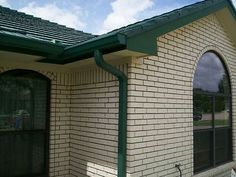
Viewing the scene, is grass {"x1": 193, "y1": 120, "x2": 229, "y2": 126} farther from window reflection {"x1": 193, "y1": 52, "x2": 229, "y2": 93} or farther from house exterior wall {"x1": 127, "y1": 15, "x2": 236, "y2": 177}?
window reflection {"x1": 193, "y1": 52, "x2": 229, "y2": 93}

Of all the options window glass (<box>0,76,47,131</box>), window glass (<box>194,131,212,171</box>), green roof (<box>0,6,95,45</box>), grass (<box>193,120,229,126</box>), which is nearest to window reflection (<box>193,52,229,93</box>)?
grass (<box>193,120,229,126</box>)

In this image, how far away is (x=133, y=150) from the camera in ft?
13.9

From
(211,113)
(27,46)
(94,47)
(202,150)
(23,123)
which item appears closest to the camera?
(27,46)

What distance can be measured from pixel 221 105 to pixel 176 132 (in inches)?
102

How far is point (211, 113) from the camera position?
267 inches

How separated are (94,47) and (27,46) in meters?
0.90

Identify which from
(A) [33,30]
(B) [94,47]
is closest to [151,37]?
(B) [94,47]

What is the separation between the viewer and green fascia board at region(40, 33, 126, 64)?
11.7 feet

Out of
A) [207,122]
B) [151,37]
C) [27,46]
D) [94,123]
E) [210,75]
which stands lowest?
[207,122]

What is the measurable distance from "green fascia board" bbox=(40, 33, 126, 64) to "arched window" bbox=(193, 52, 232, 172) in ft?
9.04

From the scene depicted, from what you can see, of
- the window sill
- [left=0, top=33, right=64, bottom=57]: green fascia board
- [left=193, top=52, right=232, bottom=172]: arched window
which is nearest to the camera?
[left=0, top=33, right=64, bottom=57]: green fascia board

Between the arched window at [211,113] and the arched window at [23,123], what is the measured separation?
3.12m

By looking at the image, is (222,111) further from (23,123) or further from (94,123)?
(23,123)

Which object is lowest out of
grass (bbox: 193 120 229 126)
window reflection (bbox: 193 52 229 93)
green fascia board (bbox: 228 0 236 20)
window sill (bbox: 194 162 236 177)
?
window sill (bbox: 194 162 236 177)
